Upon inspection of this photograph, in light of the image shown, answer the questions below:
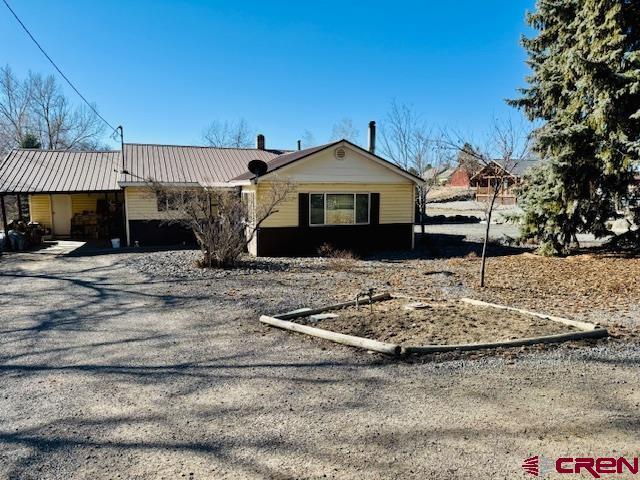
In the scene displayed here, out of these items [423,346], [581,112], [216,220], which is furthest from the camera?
[581,112]

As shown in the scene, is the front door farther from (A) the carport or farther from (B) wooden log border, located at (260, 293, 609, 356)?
(B) wooden log border, located at (260, 293, 609, 356)

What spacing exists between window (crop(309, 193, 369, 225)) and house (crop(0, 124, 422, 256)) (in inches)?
1.3

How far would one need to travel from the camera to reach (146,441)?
3414mm

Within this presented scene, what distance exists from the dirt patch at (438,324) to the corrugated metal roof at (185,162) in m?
12.0

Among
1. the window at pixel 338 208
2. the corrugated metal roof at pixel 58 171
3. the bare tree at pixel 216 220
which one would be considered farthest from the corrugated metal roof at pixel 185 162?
the window at pixel 338 208

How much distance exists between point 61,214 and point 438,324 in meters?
19.1

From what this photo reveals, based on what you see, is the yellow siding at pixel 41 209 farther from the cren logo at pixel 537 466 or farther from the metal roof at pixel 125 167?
the cren logo at pixel 537 466

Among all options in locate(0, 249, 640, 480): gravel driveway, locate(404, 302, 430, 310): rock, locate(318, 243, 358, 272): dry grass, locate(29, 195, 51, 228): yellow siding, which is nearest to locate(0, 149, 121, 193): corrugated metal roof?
locate(29, 195, 51, 228): yellow siding

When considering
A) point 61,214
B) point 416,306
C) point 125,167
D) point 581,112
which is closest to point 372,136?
point 581,112

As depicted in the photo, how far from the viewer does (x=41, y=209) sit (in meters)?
19.4

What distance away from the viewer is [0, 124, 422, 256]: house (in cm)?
1431

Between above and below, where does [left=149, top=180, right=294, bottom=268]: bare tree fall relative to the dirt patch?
above

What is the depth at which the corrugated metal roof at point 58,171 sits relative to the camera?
16.5 m

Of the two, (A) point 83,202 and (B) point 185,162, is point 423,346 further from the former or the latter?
(A) point 83,202
